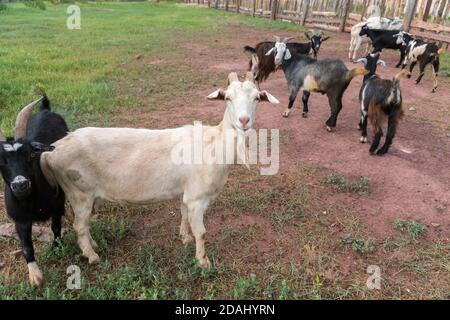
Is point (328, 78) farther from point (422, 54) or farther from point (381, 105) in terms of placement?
point (422, 54)

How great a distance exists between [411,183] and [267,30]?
1486 cm

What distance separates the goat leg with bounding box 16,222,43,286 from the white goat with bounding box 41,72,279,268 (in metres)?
0.43

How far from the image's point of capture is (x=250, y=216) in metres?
4.34

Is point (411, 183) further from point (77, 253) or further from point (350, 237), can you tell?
point (77, 253)

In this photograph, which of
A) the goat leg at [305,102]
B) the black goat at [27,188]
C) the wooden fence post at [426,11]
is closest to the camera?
the black goat at [27,188]

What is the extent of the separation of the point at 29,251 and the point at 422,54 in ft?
33.9

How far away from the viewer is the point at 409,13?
46.0ft

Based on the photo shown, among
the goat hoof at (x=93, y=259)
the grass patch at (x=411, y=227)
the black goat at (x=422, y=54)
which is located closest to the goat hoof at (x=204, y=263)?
the goat hoof at (x=93, y=259)

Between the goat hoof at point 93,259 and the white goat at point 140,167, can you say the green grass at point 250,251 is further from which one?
the white goat at point 140,167

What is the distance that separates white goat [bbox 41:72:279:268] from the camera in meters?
3.20

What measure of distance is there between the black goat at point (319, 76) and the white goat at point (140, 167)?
142 inches

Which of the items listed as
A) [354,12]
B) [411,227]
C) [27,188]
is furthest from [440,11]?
[27,188]

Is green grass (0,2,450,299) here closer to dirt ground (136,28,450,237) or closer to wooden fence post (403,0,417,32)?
dirt ground (136,28,450,237)

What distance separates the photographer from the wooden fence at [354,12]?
44.2ft
